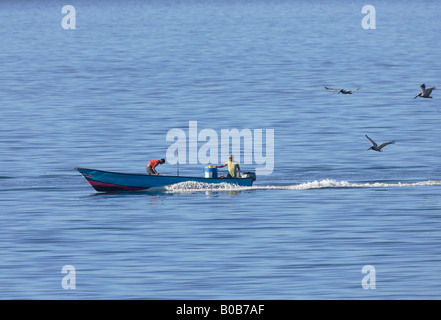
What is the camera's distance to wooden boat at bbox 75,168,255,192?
6062 centimetres

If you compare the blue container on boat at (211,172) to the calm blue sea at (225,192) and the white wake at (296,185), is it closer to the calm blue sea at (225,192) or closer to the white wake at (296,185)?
the white wake at (296,185)

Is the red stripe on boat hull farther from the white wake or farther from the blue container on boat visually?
the blue container on boat

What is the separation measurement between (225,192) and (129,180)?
5355mm

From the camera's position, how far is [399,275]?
1606 inches

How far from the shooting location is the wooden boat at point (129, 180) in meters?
60.6

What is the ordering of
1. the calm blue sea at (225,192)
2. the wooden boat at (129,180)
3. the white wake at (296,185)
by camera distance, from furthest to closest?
the white wake at (296,185)
the wooden boat at (129,180)
the calm blue sea at (225,192)

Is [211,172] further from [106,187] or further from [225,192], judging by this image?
[106,187]

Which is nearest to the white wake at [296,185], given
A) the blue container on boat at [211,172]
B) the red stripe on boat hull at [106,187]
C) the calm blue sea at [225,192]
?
the calm blue sea at [225,192]

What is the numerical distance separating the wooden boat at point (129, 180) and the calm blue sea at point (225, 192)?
578 millimetres

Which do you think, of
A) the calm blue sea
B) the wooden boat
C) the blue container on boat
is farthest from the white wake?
the blue container on boat

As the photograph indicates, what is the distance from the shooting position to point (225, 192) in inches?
2435

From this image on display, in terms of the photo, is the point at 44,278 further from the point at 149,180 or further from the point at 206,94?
the point at 206,94

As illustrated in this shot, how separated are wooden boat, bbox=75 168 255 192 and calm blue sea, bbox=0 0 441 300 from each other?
58 centimetres

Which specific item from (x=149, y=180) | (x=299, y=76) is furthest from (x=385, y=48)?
(x=149, y=180)
